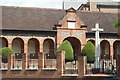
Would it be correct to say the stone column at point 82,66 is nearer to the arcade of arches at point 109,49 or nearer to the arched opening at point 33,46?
the arched opening at point 33,46

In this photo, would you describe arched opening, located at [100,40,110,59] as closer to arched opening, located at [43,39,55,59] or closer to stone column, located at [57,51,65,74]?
arched opening, located at [43,39,55,59]

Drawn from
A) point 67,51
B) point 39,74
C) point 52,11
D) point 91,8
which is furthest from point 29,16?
point 39,74

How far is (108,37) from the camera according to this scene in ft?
132

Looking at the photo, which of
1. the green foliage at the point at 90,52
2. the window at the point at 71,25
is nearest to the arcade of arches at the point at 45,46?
the window at the point at 71,25

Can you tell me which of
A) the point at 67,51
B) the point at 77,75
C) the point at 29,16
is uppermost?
the point at 29,16

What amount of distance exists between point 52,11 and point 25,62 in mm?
22229

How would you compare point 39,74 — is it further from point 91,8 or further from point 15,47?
point 91,8

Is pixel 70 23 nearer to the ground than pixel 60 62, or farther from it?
farther from it

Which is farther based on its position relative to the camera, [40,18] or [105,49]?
[105,49]

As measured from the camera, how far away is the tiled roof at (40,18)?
126 feet

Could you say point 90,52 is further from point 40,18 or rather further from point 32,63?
point 40,18

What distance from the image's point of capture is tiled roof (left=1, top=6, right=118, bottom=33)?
38.5m

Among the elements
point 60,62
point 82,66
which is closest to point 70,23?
point 60,62

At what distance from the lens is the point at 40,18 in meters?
41.0
